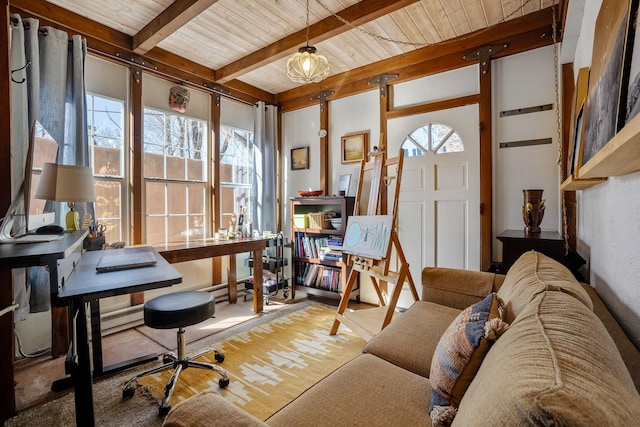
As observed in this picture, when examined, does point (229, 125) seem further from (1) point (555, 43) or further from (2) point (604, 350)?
(2) point (604, 350)

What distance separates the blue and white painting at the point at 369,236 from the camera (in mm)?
2348

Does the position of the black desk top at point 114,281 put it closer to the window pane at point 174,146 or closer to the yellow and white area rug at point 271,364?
the yellow and white area rug at point 271,364

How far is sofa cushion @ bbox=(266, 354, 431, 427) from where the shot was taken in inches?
38.4

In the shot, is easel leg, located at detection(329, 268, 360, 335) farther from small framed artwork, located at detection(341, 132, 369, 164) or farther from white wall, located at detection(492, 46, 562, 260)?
small framed artwork, located at detection(341, 132, 369, 164)

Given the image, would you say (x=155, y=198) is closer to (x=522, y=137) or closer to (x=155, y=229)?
(x=155, y=229)

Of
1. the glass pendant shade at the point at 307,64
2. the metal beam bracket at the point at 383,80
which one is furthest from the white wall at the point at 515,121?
the glass pendant shade at the point at 307,64

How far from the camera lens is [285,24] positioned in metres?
2.60

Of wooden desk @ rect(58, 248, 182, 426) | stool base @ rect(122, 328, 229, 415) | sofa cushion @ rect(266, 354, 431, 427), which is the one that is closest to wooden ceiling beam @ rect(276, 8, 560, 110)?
sofa cushion @ rect(266, 354, 431, 427)

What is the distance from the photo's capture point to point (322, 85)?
3.75m

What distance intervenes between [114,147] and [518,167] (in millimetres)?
3721

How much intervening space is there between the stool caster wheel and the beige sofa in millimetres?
1334

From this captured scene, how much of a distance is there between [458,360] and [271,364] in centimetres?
159

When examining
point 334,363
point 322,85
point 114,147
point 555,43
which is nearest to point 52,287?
point 334,363

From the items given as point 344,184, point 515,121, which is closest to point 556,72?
point 515,121
